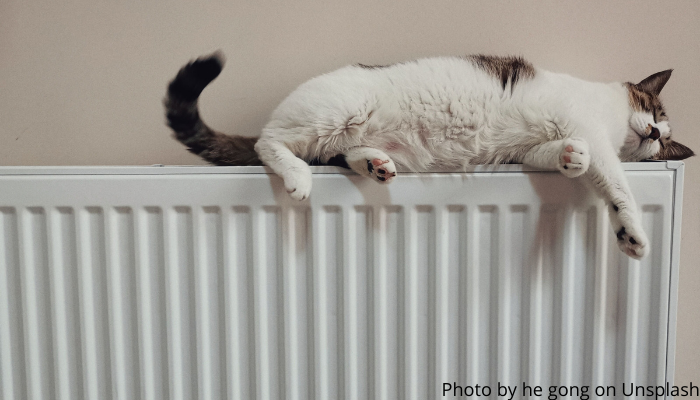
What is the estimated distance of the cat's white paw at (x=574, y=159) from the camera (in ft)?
2.12

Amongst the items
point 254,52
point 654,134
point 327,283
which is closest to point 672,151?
point 654,134

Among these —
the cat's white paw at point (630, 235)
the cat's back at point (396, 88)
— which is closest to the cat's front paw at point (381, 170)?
the cat's back at point (396, 88)

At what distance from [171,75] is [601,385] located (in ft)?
3.44

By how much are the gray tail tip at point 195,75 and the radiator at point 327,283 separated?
16cm

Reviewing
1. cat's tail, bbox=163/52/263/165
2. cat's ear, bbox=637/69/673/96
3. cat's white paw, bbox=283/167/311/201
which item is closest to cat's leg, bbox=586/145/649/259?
cat's ear, bbox=637/69/673/96

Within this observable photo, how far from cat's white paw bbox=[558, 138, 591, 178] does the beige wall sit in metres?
0.40

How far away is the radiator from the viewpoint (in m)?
0.70

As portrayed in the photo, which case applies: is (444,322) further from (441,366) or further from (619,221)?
(619,221)

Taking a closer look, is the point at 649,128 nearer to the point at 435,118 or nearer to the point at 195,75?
the point at 435,118

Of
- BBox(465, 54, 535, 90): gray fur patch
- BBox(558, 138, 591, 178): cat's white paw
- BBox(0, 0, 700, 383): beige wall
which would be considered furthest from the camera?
BBox(0, 0, 700, 383): beige wall

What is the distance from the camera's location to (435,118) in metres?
0.77

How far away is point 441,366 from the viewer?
72 centimetres

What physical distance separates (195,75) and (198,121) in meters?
0.10

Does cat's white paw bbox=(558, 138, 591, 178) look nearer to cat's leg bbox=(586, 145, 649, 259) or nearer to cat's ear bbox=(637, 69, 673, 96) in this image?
cat's leg bbox=(586, 145, 649, 259)
